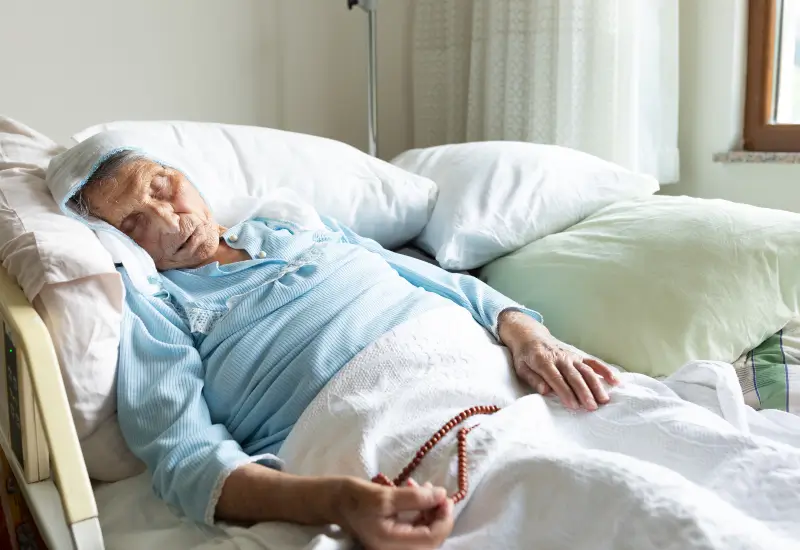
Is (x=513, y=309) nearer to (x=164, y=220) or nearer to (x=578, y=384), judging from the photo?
(x=578, y=384)

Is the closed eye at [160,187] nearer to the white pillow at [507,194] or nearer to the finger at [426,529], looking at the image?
the white pillow at [507,194]

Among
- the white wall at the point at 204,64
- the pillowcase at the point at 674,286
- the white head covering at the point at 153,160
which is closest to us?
the white head covering at the point at 153,160

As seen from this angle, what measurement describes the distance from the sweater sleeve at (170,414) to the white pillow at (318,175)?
0.43m

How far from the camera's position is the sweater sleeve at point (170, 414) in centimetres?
87

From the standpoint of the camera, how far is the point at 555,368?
1026 mm

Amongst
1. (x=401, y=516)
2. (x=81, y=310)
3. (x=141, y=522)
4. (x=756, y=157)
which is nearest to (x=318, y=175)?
(x=81, y=310)

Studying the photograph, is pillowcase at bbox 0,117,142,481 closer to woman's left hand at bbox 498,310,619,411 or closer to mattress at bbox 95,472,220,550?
mattress at bbox 95,472,220,550

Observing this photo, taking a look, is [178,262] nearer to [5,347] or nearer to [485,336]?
[5,347]

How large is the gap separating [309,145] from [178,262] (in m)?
0.49

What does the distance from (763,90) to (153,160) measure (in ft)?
5.48

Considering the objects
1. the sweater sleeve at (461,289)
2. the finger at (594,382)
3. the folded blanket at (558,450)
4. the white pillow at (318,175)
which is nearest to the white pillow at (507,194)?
the white pillow at (318,175)

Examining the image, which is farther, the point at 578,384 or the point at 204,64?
the point at 204,64

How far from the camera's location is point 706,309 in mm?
1249

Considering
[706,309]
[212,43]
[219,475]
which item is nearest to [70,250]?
[219,475]
